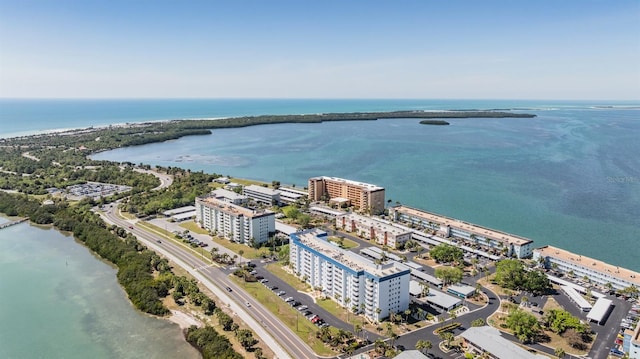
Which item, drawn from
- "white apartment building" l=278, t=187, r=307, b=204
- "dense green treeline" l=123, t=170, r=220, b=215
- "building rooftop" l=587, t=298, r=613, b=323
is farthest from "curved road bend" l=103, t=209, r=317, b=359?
"white apartment building" l=278, t=187, r=307, b=204

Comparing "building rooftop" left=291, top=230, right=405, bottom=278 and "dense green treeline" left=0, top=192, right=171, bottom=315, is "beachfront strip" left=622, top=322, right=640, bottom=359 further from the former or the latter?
"dense green treeline" left=0, top=192, right=171, bottom=315

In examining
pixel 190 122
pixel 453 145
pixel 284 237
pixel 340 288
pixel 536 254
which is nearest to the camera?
pixel 340 288

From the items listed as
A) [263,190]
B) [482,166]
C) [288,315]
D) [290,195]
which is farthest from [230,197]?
[482,166]

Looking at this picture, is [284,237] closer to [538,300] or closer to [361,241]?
[361,241]

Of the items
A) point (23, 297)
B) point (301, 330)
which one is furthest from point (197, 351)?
point (23, 297)

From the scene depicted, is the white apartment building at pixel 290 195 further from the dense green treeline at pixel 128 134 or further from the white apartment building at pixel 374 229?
the dense green treeline at pixel 128 134

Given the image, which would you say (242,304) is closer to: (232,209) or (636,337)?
(232,209)
